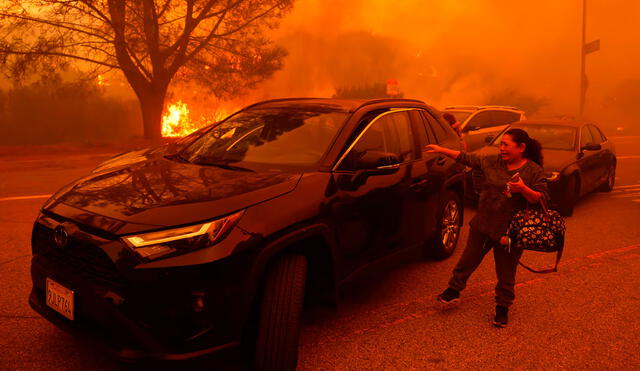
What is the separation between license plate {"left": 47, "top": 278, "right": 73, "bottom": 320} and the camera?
8.71 feet

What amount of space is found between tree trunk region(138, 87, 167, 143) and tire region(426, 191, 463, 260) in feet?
56.1

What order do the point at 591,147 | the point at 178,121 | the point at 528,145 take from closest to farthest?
1. the point at 528,145
2. the point at 591,147
3. the point at 178,121

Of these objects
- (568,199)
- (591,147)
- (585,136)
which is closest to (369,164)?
(568,199)

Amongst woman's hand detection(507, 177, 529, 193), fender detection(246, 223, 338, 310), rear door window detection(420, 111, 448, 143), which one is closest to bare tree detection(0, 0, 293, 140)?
rear door window detection(420, 111, 448, 143)

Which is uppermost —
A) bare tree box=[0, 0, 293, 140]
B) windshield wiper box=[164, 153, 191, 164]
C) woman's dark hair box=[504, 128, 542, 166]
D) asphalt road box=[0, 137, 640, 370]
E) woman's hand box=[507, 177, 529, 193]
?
bare tree box=[0, 0, 293, 140]

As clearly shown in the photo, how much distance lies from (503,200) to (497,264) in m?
0.50

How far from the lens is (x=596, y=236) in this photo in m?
6.26

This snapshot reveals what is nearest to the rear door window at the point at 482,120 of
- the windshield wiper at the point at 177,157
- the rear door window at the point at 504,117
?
the rear door window at the point at 504,117

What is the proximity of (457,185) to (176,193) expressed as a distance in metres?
3.24

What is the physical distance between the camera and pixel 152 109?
20.8 meters

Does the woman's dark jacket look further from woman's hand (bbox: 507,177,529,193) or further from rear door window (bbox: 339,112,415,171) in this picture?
rear door window (bbox: 339,112,415,171)

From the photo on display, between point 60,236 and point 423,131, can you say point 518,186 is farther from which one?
point 60,236

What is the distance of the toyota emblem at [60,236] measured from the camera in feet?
8.74

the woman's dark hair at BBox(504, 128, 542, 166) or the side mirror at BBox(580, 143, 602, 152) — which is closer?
the woman's dark hair at BBox(504, 128, 542, 166)
